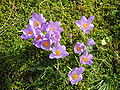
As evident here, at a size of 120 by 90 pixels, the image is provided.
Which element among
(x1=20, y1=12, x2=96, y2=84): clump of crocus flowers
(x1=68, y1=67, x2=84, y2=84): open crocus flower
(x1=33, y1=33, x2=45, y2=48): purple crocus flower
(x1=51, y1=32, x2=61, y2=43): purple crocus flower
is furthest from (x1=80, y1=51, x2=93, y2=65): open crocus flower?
(x1=33, y1=33, x2=45, y2=48): purple crocus flower

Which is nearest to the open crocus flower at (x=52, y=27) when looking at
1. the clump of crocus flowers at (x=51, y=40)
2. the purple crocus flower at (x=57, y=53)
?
the clump of crocus flowers at (x=51, y=40)

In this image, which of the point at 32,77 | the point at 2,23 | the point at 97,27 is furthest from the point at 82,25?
the point at 2,23

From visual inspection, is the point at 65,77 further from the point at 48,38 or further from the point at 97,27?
the point at 97,27

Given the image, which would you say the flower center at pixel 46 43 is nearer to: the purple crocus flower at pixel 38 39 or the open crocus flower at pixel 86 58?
the purple crocus flower at pixel 38 39

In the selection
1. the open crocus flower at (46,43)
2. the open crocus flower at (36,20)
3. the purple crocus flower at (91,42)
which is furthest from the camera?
the purple crocus flower at (91,42)

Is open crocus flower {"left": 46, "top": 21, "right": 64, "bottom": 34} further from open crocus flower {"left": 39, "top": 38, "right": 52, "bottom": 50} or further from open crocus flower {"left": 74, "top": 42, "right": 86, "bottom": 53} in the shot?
open crocus flower {"left": 74, "top": 42, "right": 86, "bottom": 53}
